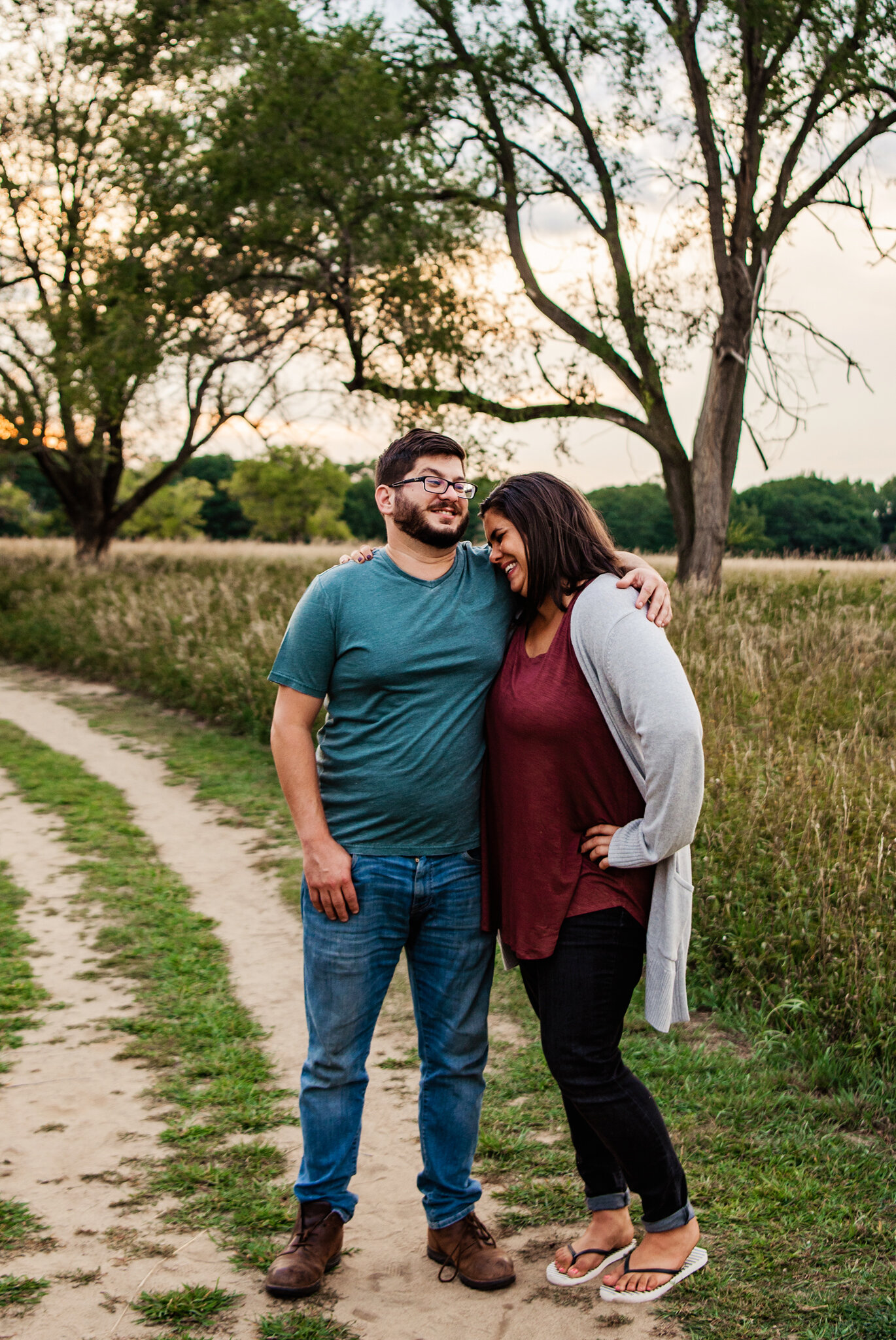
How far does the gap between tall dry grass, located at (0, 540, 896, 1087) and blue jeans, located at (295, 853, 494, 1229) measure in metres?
1.75

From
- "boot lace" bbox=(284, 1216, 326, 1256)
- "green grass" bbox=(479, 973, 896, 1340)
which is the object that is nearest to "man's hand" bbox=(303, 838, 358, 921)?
"boot lace" bbox=(284, 1216, 326, 1256)

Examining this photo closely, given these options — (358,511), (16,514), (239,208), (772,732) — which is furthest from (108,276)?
(358,511)

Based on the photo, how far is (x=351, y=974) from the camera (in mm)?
2678

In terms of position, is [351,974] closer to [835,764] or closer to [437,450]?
[437,450]

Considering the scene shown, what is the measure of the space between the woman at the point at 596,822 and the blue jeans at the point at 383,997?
0.15 m

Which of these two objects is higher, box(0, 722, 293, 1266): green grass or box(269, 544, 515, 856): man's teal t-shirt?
box(269, 544, 515, 856): man's teal t-shirt

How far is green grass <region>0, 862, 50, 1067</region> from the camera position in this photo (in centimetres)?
454

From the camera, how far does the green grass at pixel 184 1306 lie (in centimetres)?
264

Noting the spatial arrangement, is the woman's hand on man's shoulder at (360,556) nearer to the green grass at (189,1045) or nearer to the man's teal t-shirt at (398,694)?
the man's teal t-shirt at (398,694)

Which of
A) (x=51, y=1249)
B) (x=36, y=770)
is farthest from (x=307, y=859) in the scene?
(x=36, y=770)

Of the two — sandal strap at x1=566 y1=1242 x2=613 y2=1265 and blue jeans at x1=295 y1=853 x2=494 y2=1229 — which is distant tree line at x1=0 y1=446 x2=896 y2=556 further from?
sandal strap at x1=566 y1=1242 x2=613 y2=1265

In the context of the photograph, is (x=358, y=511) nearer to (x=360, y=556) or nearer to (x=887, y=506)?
(x=887, y=506)

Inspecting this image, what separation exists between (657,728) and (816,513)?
21.1 meters

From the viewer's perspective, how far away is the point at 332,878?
2629mm
